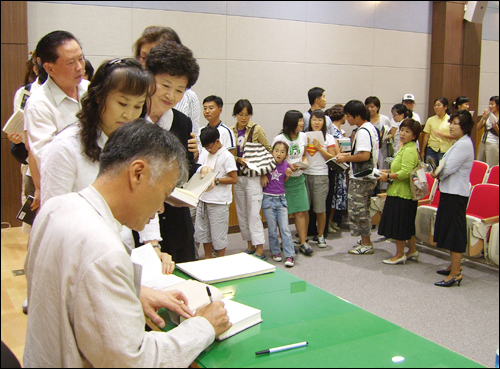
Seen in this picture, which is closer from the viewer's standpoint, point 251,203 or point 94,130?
Result: point 94,130

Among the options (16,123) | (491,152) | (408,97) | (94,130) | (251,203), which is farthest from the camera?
(408,97)

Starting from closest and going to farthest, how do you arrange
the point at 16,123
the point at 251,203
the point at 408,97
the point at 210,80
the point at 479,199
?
the point at 16,123 → the point at 479,199 → the point at 251,203 → the point at 210,80 → the point at 408,97

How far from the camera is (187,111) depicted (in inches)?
123

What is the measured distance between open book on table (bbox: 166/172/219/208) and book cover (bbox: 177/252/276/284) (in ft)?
0.90

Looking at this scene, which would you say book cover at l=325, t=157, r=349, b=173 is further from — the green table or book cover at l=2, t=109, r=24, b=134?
the green table

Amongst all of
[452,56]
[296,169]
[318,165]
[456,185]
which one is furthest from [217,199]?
[452,56]

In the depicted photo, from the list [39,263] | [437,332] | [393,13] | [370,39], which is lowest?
[437,332]

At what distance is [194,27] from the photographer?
18.9 feet

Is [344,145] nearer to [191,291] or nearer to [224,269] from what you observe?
[224,269]

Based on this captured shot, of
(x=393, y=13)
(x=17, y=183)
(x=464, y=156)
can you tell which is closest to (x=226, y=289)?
(x=464, y=156)

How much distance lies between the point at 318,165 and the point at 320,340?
3850mm

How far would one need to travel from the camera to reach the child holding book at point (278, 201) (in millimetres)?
4551

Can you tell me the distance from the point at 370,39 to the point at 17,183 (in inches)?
216

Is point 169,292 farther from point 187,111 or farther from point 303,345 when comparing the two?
point 187,111
